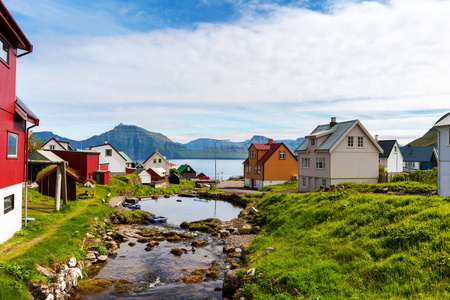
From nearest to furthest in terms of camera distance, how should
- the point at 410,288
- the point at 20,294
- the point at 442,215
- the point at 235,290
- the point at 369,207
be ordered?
1. the point at 410,288
2. the point at 20,294
3. the point at 442,215
4. the point at 235,290
5. the point at 369,207

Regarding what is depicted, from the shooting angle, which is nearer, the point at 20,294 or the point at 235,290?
the point at 20,294

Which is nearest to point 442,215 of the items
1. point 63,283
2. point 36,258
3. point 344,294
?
point 344,294

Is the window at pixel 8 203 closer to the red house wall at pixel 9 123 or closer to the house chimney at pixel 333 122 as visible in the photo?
the red house wall at pixel 9 123

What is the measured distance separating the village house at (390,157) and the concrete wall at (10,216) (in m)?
79.6

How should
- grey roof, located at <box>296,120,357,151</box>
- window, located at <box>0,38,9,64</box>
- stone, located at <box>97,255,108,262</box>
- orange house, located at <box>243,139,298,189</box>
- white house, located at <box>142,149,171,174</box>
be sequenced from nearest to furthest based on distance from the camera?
window, located at <box>0,38,9,64</box>
stone, located at <box>97,255,108,262</box>
grey roof, located at <box>296,120,357,151</box>
orange house, located at <box>243,139,298,189</box>
white house, located at <box>142,149,171,174</box>

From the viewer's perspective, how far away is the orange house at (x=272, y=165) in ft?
201

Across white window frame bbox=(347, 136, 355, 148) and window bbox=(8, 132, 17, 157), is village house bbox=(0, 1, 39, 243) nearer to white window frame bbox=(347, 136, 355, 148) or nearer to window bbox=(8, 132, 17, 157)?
window bbox=(8, 132, 17, 157)

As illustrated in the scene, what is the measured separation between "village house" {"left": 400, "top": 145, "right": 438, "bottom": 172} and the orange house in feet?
157

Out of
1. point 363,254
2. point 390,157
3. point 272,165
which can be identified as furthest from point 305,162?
point 390,157

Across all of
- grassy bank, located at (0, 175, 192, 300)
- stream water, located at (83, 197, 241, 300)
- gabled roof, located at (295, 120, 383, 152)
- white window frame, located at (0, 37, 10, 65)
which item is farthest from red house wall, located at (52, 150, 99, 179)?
gabled roof, located at (295, 120, 383, 152)

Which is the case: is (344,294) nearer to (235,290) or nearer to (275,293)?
(275,293)

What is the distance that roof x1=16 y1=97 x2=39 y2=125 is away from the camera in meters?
18.7

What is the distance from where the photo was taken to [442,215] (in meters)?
14.4

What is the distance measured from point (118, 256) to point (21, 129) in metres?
11.4
